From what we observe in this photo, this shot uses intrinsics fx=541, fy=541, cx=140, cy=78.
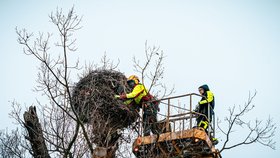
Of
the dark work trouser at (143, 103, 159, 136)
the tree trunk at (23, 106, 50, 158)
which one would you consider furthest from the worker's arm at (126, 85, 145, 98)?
the tree trunk at (23, 106, 50, 158)

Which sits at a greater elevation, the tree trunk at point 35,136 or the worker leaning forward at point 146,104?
the worker leaning forward at point 146,104

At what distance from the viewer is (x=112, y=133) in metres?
16.2

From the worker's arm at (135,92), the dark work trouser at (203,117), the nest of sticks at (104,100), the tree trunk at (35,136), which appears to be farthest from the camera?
the nest of sticks at (104,100)

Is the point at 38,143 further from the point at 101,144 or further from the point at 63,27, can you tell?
the point at 63,27

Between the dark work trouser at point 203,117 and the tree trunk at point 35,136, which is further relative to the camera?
the dark work trouser at point 203,117

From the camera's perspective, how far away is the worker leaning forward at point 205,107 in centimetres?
1537

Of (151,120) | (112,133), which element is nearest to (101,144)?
(112,133)

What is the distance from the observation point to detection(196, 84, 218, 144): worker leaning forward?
605 inches

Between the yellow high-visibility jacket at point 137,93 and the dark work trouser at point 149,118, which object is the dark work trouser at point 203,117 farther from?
the yellow high-visibility jacket at point 137,93

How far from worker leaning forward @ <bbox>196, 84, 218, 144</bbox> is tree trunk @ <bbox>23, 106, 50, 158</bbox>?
174 inches

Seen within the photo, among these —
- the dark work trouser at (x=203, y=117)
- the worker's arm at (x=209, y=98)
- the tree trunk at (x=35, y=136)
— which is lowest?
the tree trunk at (x=35, y=136)

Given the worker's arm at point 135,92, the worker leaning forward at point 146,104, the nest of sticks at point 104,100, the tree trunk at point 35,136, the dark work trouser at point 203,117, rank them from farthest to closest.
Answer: the nest of sticks at point 104,100 → the worker's arm at point 135,92 → the worker leaning forward at point 146,104 → the dark work trouser at point 203,117 → the tree trunk at point 35,136

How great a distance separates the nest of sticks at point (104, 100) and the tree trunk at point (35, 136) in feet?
4.55

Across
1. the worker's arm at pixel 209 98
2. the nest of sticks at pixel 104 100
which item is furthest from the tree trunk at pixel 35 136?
the worker's arm at pixel 209 98
